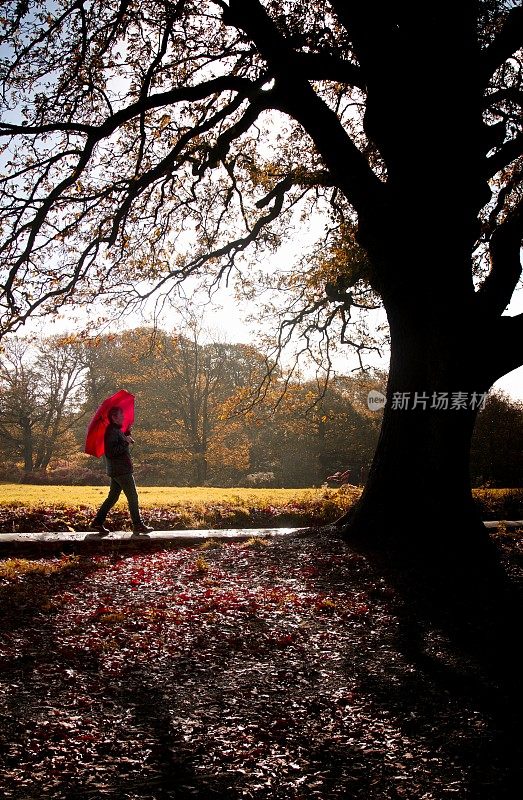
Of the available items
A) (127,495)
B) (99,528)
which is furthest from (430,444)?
(99,528)

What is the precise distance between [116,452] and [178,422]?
2383 cm

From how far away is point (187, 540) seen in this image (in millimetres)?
8773

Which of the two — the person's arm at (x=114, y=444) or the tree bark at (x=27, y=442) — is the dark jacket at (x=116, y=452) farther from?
the tree bark at (x=27, y=442)

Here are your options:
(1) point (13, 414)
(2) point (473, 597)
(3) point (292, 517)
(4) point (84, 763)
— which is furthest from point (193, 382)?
(4) point (84, 763)

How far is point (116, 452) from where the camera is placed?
9.04 m

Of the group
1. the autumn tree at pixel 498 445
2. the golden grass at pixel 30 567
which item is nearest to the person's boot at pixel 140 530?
the golden grass at pixel 30 567

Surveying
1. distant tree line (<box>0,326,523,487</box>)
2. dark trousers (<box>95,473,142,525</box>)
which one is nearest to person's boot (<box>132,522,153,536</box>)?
dark trousers (<box>95,473,142,525</box>)

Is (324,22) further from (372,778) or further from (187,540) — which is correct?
(372,778)

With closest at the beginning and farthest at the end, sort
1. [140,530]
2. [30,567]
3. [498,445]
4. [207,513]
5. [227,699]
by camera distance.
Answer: [227,699]
[30,567]
[140,530]
[207,513]
[498,445]

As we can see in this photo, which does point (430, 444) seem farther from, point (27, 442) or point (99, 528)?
point (27, 442)

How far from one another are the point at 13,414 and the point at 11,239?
89.3 feet

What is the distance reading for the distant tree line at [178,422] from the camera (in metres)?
30.0

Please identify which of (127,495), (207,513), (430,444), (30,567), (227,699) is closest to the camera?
(227,699)

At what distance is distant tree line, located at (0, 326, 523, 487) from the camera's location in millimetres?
29969
